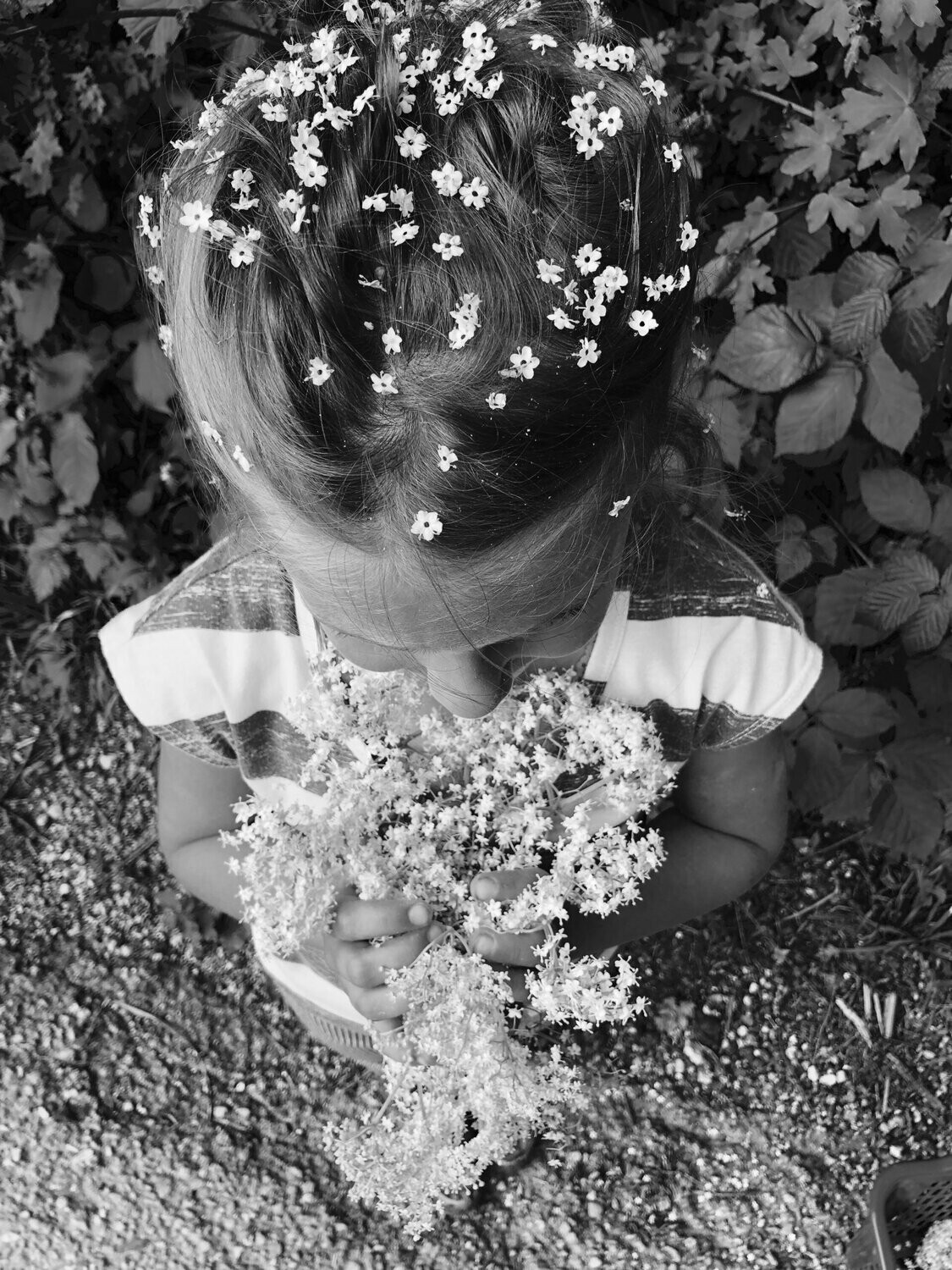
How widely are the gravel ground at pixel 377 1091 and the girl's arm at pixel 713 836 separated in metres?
0.61

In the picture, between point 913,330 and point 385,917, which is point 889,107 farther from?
point 385,917

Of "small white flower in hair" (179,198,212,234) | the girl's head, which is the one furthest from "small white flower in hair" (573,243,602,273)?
"small white flower in hair" (179,198,212,234)

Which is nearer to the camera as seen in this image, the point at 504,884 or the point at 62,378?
the point at 504,884

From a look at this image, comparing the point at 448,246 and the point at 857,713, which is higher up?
the point at 448,246

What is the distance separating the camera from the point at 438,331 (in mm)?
696

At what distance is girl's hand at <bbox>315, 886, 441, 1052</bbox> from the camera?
2.99 ft

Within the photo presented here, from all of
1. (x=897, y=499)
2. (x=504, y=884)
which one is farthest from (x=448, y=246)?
(x=897, y=499)

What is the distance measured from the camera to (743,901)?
2.09 m

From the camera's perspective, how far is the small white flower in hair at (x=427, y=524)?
0.79 m

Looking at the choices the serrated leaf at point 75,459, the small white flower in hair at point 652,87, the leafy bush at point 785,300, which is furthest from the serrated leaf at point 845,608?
the serrated leaf at point 75,459

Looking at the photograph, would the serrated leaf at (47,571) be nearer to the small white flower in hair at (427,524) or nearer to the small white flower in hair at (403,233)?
the small white flower in hair at (427,524)

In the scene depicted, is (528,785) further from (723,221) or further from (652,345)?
(723,221)

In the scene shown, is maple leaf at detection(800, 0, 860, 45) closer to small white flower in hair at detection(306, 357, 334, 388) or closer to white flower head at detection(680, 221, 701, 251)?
white flower head at detection(680, 221, 701, 251)

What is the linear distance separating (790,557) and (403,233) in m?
1.17
